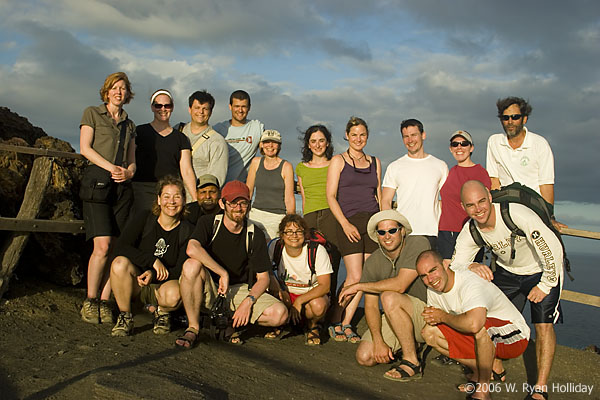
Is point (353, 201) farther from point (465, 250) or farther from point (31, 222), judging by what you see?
point (31, 222)

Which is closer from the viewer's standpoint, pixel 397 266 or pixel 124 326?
pixel 124 326

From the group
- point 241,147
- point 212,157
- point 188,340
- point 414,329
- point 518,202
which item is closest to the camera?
point 518,202

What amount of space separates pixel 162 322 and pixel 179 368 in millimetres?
1191

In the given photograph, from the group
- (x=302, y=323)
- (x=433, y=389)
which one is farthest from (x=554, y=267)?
(x=302, y=323)

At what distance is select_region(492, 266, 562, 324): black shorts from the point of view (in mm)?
4930

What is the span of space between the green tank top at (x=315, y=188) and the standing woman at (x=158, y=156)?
1.43 metres

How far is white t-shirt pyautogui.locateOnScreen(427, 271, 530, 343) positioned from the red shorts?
0.02m

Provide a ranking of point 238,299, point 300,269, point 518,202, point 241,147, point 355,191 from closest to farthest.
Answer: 1. point 518,202
2. point 238,299
3. point 300,269
4. point 355,191
5. point 241,147

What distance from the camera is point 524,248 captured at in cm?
516

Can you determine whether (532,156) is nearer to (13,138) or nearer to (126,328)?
(126,328)

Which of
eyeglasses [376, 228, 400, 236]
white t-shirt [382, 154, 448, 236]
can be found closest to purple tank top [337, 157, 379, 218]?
white t-shirt [382, 154, 448, 236]

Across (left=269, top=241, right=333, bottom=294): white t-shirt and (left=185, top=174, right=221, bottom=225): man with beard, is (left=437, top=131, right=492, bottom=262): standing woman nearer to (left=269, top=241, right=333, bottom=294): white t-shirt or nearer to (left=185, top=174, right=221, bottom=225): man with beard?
(left=269, top=241, right=333, bottom=294): white t-shirt

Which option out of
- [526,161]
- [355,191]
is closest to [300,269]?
[355,191]

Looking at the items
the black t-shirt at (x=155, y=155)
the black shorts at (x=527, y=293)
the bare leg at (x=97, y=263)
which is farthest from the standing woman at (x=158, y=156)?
the black shorts at (x=527, y=293)
